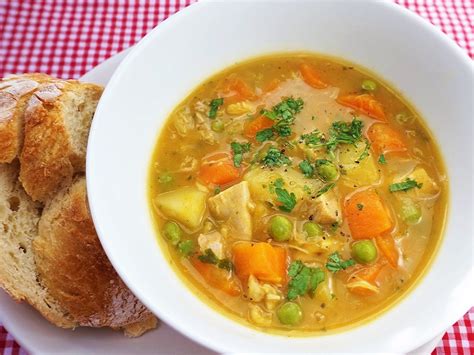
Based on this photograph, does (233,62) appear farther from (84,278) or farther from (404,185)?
(84,278)

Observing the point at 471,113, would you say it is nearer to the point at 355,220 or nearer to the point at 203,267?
the point at 355,220

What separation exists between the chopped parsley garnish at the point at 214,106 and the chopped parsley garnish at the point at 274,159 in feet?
1.57

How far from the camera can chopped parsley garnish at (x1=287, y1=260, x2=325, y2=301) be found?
10.6 ft

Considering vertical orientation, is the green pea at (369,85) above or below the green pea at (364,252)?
above

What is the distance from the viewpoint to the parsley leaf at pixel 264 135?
3.71 metres

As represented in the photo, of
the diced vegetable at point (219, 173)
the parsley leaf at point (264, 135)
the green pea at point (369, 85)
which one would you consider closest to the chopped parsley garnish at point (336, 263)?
the diced vegetable at point (219, 173)

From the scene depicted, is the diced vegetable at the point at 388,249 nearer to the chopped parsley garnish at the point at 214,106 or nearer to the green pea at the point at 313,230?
the green pea at the point at 313,230

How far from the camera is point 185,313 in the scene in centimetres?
300

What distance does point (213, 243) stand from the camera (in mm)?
3354

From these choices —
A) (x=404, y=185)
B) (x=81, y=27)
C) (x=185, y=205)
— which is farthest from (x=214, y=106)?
(x=81, y=27)

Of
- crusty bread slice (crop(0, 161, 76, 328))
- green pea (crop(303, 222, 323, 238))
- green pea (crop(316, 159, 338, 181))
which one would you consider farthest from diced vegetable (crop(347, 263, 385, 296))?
crusty bread slice (crop(0, 161, 76, 328))

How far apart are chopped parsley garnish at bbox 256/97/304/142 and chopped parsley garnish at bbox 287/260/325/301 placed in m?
0.85

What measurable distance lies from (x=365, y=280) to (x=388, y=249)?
0.74 feet

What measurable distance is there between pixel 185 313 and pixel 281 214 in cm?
80
